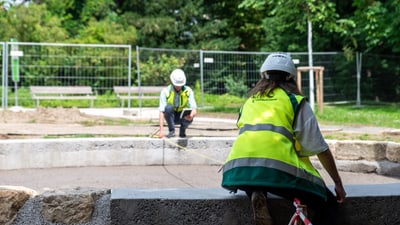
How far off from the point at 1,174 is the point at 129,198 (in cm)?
580

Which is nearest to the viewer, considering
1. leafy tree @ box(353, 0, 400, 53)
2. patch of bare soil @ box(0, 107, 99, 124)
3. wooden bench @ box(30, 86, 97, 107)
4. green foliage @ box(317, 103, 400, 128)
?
patch of bare soil @ box(0, 107, 99, 124)

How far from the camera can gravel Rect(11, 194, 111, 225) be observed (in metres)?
3.54

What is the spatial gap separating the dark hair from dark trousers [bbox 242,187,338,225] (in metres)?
0.56

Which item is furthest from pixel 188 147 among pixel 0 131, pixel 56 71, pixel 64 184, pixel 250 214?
pixel 56 71

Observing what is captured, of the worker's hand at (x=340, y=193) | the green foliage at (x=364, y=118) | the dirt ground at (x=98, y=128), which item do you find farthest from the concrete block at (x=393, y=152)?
the worker's hand at (x=340, y=193)

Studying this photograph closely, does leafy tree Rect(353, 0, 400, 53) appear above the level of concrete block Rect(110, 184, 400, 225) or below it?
above

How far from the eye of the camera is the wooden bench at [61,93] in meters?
19.7

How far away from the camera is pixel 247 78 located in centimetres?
2209

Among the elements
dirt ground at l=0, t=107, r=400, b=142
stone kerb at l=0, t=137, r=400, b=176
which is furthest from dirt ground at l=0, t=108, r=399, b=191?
stone kerb at l=0, t=137, r=400, b=176

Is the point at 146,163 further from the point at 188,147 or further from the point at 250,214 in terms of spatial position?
the point at 250,214

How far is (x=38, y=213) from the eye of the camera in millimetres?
3570

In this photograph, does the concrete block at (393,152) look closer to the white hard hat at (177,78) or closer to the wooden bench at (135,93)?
the white hard hat at (177,78)

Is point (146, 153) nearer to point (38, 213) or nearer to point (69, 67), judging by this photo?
point (38, 213)

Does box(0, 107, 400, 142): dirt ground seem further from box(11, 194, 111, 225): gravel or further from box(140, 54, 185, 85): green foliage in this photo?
box(11, 194, 111, 225): gravel
